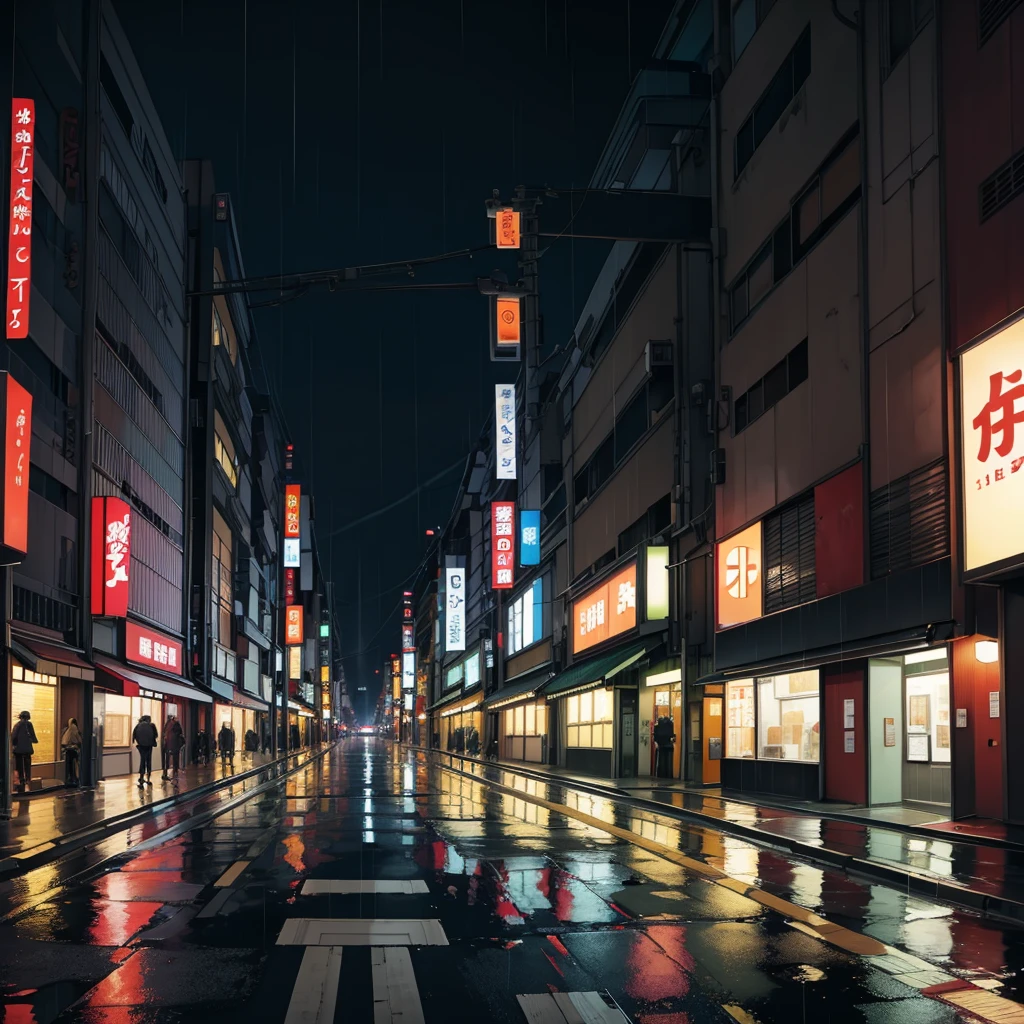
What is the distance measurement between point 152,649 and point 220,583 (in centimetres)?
2041

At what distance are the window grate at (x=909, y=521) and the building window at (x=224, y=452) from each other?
40.7m

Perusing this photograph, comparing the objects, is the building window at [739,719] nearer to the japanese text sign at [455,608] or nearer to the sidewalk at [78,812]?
the sidewalk at [78,812]

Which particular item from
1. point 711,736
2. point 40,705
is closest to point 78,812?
point 40,705

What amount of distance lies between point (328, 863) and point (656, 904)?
4972mm

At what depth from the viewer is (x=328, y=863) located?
1509 centimetres

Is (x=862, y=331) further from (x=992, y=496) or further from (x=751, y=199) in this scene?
(x=751, y=199)

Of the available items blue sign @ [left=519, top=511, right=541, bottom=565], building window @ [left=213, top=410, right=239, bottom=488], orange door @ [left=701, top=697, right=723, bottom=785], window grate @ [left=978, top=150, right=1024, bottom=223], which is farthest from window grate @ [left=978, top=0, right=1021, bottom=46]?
building window @ [left=213, top=410, right=239, bottom=488]

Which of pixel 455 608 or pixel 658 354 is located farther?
pixel 455 608

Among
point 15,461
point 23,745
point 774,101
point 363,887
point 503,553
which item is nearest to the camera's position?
point 363,887

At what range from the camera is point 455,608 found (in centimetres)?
9756

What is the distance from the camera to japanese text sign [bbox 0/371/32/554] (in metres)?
22.2

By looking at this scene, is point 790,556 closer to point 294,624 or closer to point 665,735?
point 665,735

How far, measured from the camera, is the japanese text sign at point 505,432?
6041 cm

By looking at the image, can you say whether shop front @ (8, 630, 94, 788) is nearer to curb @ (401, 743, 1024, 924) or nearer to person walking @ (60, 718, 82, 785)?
person walking @ (60, 718, 82, 785)
